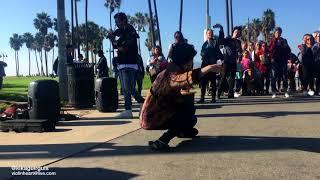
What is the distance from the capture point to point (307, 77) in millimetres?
16516

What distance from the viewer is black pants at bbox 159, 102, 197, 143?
24.1ft

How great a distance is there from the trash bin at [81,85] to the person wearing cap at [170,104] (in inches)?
255

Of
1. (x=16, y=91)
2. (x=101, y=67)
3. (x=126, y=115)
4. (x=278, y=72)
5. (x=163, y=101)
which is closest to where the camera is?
(x=163, y=101)

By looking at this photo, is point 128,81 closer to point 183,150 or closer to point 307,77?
point 183,150

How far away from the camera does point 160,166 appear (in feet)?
20.9

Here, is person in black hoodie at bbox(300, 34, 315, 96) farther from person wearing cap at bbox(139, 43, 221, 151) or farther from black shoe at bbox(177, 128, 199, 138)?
person wearing cap at bbox(139, 43, 221, 151)

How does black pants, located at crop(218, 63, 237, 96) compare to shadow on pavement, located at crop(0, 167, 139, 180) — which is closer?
shadow on pavement, located at crop(0, 167, 139, 180)

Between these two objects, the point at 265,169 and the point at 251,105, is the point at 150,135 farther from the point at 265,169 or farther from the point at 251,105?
the point at 251,105

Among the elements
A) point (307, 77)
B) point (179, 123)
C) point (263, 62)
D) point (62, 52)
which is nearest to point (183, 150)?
point (179, 123)

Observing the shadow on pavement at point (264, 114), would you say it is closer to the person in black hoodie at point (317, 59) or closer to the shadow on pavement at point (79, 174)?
the shadow on pavement at point (79, 174)

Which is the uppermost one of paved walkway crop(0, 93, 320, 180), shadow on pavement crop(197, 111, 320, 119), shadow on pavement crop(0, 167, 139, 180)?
shadow on pavement crop(197, 111, 320, 119)

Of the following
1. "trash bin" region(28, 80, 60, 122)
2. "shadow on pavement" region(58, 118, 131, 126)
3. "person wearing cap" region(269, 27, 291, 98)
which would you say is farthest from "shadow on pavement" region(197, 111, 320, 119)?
"person wearing cap" region(269, 27, 291, 98)

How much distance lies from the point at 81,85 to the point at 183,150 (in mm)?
6994

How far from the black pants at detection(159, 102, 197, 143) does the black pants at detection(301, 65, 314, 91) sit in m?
9.31
